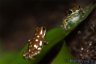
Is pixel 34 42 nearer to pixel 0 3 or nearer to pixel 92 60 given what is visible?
pixel 92 60

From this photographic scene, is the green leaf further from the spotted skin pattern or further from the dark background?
the dark background

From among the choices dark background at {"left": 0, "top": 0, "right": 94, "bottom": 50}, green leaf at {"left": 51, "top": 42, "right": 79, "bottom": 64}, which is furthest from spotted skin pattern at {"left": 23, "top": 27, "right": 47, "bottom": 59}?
dark background at {"left": 0, "top": 0, "right": 94, "bottom": 50}

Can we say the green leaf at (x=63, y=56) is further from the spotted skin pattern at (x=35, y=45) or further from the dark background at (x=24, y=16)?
the dark background at (x=24, y=16)

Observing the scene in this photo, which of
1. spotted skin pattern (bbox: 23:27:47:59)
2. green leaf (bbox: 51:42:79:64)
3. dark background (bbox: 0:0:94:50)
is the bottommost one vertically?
green leaf (bbox: 51:42:79:64)

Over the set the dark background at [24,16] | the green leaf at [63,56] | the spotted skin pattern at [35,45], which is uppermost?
the dark background at [24,16]

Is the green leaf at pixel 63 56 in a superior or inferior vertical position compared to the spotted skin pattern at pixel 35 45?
inferior

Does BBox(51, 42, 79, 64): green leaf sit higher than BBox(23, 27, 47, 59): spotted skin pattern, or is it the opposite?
BBox(23, 27, 47, 59): spotted skin pattern

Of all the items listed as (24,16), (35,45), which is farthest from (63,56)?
(24,16)

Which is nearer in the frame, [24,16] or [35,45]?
[35,45]

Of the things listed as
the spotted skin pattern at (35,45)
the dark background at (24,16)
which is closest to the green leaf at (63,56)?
the spotted skin pattern at (35,45)

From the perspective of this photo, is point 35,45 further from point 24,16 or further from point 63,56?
point 24,16

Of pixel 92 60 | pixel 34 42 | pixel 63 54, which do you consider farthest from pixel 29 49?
pixel 92 60
